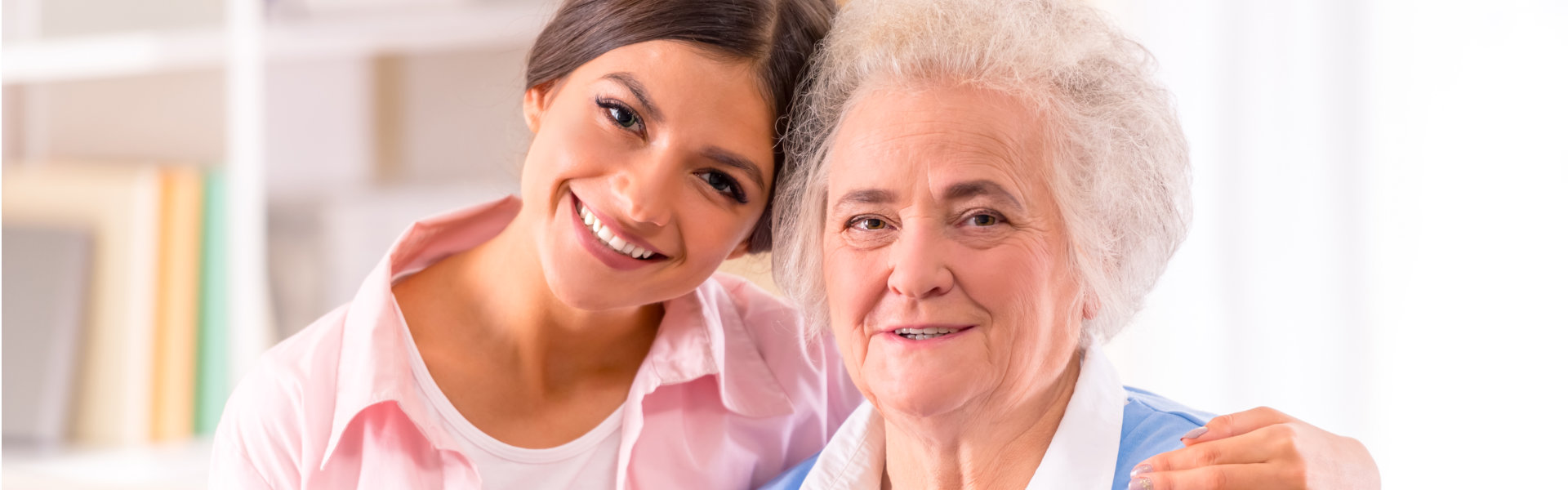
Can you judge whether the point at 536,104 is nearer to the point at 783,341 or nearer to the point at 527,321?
the point at 527,321

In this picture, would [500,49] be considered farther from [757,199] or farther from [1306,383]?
[1306,383]

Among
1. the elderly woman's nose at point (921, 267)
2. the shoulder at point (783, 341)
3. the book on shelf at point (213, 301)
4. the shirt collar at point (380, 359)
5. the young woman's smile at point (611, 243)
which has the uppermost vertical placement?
the elderly woman's nose at point (921, 267)

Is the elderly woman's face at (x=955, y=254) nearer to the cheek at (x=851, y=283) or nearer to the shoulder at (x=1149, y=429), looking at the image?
the cheek at (x=851, y=283)

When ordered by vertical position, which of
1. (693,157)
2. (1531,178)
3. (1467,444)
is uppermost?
(693,157)

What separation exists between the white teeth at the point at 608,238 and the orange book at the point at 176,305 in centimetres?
170

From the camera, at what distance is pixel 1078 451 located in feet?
4.35

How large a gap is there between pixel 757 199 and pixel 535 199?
31cm

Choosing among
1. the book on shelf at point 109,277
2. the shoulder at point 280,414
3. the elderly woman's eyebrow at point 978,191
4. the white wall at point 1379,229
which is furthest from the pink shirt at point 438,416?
the book on shelf at point 109,277

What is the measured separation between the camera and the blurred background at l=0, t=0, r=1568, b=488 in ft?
7.51

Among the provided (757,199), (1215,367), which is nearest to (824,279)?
(757,199)

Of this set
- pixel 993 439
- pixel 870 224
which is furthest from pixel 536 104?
pixel 993 439

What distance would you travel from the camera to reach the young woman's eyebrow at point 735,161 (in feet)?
4.65

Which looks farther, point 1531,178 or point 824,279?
point 1531,178

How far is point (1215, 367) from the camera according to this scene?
267 centimetres
